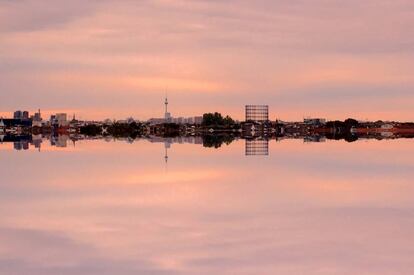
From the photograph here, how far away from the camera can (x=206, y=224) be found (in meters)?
30.1

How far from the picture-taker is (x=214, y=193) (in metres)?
41.5

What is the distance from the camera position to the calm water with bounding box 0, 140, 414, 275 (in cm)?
2327

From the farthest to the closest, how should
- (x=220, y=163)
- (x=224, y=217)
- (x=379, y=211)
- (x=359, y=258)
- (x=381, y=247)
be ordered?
(x=220, y=163)
(x=379, y=211)
(x=224, y=217)
(x=381, y=247)
(x=359, y=258)

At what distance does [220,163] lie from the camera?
66.6 metres

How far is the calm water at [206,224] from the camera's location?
23.3 metres

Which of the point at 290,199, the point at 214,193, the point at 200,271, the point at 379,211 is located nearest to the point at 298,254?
the point at 200,271

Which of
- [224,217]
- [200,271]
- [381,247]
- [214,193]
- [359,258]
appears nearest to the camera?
[200,271]

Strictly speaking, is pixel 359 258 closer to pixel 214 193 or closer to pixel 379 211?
pixel 379 211

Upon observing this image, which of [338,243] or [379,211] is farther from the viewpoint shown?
[379,211]

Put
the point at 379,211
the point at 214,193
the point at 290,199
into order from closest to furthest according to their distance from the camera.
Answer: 1. the point at 379,211
2. the point at 290,199
3. the point at 214,193

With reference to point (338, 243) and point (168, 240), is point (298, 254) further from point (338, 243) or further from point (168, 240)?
point (168, 240)

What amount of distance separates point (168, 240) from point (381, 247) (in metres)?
6.67

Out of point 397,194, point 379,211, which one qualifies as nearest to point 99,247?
point 379,211

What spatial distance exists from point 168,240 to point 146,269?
14.4 feet
